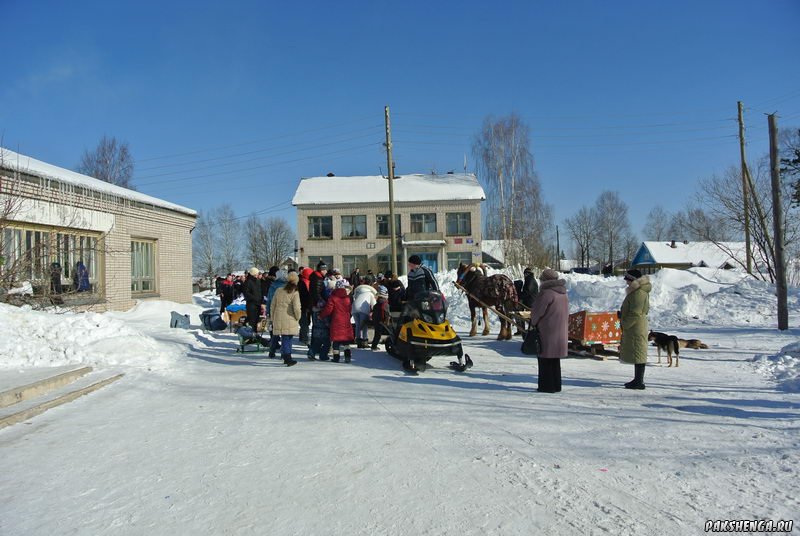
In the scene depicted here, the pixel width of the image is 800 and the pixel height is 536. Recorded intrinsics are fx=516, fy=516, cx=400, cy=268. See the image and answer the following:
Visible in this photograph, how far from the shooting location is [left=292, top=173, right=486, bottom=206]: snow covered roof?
4338 cm

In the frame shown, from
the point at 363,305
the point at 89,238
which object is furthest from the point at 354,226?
the point at 363,305

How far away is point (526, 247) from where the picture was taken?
112 feet

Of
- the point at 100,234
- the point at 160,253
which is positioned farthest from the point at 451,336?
the point at 160,253

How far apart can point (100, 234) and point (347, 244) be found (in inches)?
1118

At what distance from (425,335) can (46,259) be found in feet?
29.0

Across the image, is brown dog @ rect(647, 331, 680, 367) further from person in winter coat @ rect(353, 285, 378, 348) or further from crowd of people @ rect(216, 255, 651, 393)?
person in winter coat @ rect(353, 285, 378, 348)

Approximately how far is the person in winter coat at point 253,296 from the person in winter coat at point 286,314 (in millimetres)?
3231

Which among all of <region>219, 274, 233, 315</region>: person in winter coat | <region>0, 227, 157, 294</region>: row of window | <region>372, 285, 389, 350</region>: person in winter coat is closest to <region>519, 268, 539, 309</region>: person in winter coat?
<region>372, 285, 389, 350</region>: person in winter coat

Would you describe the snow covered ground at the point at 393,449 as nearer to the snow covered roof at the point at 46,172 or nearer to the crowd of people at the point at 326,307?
the crowd of people at the point at 326,307

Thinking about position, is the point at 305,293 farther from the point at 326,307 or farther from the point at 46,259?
the point at 46,259

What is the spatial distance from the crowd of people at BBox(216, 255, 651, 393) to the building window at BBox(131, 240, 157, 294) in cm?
672

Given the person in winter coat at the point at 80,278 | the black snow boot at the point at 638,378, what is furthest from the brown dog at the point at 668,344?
the person in winter coat at the point at 80,278

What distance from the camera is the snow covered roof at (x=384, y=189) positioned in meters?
43.4

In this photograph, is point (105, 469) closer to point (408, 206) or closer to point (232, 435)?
point (232, 435)
